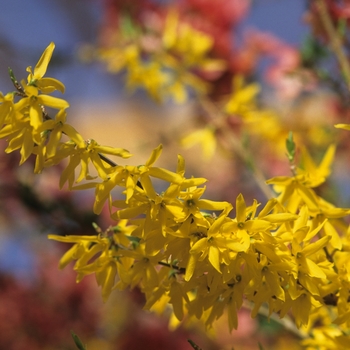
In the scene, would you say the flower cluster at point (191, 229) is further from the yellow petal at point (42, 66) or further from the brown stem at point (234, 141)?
the brown stem at point (234, 141)

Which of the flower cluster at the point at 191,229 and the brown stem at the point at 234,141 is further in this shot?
the brown stem at the point at 234,141

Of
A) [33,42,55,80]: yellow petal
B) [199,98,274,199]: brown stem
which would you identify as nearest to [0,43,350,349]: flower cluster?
[33,42,55,80]: yellow petal

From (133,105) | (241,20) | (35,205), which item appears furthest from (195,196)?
(133,105)

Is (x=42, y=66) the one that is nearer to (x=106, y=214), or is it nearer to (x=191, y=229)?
(x=191, y=229)

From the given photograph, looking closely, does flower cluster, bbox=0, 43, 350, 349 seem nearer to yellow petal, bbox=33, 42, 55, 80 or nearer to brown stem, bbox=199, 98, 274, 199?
yellow petal, bbox=33, 42, 55, 80

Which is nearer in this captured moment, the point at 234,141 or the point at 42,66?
the point at 42,66

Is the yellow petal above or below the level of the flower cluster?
above

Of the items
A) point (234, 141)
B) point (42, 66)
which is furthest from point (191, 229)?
point (234, 141)

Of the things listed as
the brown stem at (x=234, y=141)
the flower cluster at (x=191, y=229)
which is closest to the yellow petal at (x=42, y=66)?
the flower cluster at (x=191, y=229)

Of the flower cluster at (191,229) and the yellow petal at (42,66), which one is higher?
the yellow petal at (42,66)

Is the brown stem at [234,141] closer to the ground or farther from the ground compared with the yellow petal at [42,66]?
closer to the ground

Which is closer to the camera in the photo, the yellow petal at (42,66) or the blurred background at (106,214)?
the yellow petal at (42,66)

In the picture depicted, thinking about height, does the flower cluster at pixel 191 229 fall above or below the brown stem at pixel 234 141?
above
